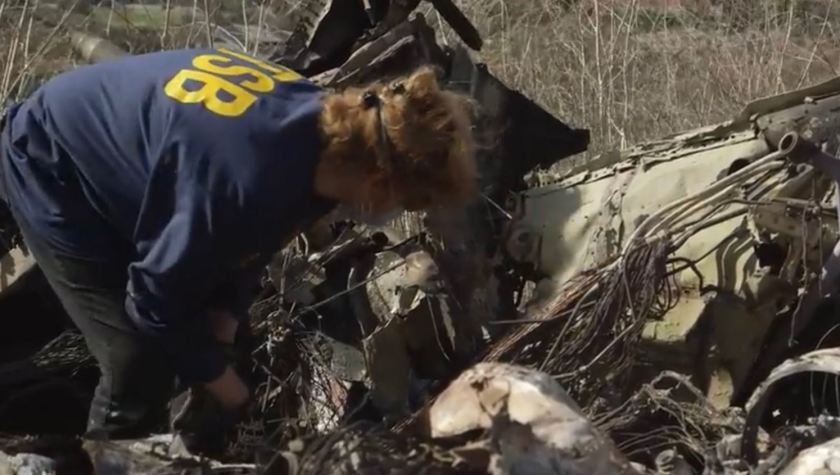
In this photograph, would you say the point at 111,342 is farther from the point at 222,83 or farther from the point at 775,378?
the point at 775,378

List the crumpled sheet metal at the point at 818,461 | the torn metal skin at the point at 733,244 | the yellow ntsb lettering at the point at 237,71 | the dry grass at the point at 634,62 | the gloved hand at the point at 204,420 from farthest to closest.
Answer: the dry grass at the point at 634,62
the torn metal skin at the point at 733,244
the gloved hand at the point at 204,420
the yellow ntsb lettering at the point at 237,71
the crumpled sheet metal at the point at 818,461

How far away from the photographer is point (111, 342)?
3205 millimetres

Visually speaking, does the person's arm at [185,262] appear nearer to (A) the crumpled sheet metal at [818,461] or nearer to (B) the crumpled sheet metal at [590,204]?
(A) the crumpled sheet metal at [818,461]

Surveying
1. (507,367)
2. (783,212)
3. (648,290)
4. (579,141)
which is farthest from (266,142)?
(579,141)

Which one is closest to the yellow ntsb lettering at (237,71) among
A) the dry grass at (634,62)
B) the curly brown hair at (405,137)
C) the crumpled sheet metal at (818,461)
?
the curly brown hair at (405,137)

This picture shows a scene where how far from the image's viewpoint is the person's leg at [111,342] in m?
3.15

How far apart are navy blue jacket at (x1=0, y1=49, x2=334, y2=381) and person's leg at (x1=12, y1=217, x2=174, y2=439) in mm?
44

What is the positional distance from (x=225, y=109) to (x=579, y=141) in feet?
6.96

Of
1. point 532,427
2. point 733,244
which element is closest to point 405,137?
point 532,427

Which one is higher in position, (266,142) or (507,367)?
(266,142)

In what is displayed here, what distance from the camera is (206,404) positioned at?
334cm

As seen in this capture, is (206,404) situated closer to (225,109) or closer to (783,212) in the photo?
(225,109)

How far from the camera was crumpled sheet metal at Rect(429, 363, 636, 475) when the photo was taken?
2.53 m

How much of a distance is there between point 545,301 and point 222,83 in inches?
57.4
